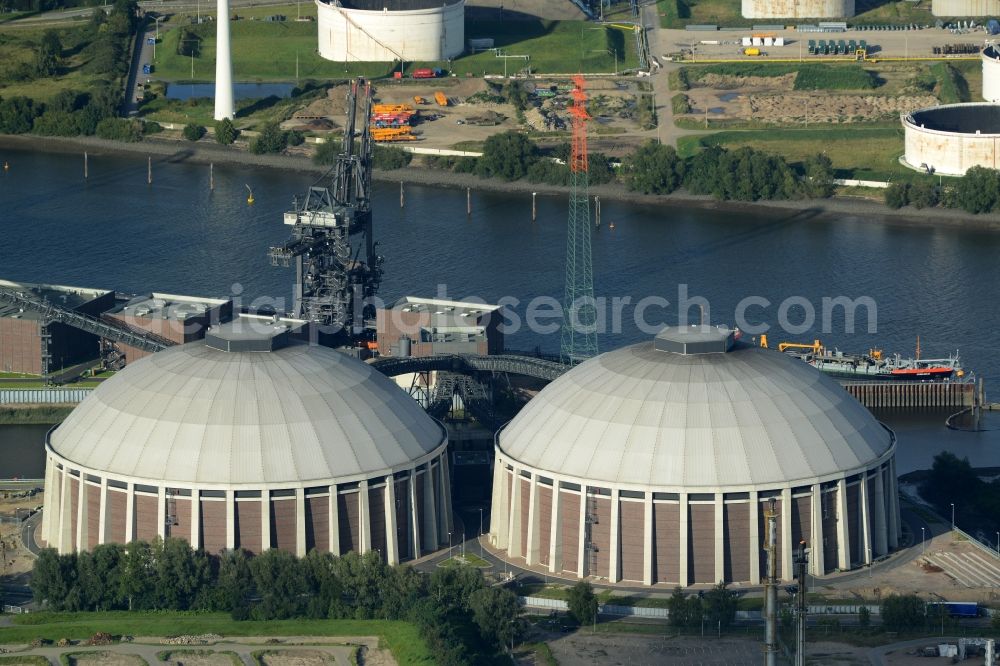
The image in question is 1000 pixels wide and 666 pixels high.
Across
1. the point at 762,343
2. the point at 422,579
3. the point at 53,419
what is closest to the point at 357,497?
the point at 422,579

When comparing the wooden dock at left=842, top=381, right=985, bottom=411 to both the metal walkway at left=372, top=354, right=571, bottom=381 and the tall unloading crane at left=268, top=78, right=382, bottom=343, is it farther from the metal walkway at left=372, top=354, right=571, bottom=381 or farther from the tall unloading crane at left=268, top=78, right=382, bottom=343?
the tall unloading crane at left=268, top=78, right=382, bottom=343

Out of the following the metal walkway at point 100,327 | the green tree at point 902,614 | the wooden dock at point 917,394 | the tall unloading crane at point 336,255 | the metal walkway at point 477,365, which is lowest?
the green tree at point 902,614

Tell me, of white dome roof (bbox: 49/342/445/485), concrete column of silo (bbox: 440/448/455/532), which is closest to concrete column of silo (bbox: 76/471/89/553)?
white dome roof (bbox: 49/342/445/485)

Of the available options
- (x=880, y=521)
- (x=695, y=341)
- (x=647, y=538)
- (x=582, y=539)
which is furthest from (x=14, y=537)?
(x=880, y=521)

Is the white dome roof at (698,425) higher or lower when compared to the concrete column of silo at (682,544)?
higher

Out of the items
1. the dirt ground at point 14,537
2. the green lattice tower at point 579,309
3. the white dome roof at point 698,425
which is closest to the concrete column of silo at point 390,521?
the white dome roof at point 698,425

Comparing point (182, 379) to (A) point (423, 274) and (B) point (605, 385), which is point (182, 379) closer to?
(B) point (605, 385)

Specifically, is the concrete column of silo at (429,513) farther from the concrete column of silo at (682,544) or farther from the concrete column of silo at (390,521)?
the concrete column of silo at (682,544)
